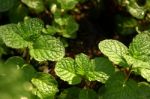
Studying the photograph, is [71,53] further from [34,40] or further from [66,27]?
[34,40]

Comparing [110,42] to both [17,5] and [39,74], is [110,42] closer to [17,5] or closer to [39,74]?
[39,74]

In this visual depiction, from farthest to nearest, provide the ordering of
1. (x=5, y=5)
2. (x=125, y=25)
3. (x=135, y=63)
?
1. (x=125, y=25)
2. (x=5, y=5)
3. (x=135, y=63)

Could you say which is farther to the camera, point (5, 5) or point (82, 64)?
point (5, 5)

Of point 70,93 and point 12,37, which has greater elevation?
point 12,37

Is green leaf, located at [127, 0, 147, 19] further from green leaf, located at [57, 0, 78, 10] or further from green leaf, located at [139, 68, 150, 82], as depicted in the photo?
Answer: green leaf, located at [139, 68, 150, 82]

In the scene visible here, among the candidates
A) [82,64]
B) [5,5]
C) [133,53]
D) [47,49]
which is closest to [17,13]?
[5,5]

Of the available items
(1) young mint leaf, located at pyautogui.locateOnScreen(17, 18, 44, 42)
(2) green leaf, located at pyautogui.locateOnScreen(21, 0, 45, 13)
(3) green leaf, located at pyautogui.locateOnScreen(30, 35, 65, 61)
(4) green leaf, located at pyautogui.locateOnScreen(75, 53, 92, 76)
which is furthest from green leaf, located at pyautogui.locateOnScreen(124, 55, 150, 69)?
(2) green leaf, located at pyautogui.locateOnScreen(21, 0, 45, 13)

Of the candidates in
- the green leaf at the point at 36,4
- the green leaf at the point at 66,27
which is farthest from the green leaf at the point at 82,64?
the green leaf at the point at 36,4

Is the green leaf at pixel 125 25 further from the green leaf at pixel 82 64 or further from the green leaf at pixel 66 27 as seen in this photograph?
the green leaf at pixel 82 64
